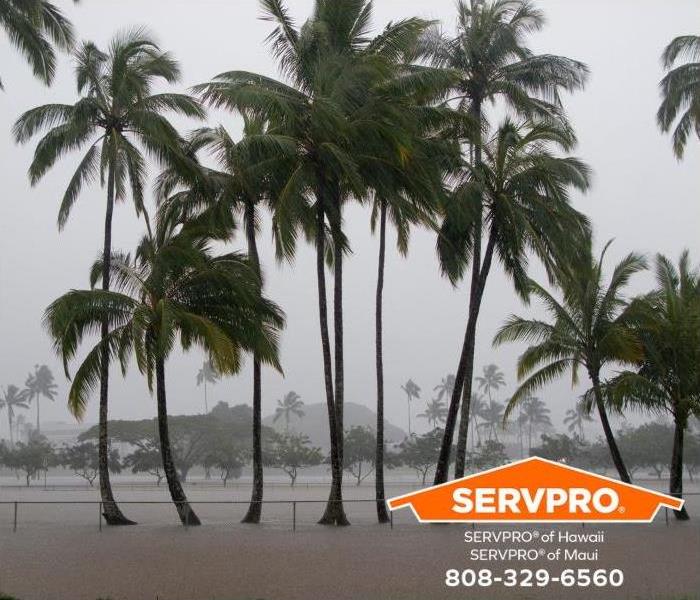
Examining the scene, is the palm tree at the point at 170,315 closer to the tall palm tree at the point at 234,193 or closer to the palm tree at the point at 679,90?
the tall palm tree at the point at 234,193

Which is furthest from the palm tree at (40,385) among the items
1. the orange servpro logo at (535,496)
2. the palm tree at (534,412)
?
the orange servpro logo at (535,496)

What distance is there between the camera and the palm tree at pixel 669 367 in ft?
87.9

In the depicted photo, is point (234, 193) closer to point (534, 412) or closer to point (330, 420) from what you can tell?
point (330, 420)

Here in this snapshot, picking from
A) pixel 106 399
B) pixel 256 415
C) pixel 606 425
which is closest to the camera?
pixel 106 399

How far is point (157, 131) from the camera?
25.1m

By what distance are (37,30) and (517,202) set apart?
14.2 meters

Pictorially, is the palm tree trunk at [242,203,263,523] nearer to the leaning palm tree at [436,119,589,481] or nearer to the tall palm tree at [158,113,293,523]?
the tall palm tree at [158,113,293,523]

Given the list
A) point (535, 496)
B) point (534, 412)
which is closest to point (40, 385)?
point (534, 412)

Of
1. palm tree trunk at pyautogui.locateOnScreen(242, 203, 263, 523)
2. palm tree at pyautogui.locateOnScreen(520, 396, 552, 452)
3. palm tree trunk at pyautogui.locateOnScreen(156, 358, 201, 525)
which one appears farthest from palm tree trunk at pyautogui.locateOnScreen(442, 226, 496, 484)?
palm tree at pyautogui.locateOnScreen(520, 396, 552, 452)

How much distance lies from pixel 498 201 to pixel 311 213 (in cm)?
554

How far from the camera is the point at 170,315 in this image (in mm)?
22500

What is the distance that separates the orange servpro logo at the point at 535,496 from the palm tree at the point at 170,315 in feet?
35.7

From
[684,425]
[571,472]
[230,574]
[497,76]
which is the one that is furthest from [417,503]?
[497,76]

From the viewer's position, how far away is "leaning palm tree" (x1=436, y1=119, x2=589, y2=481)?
24.5m
